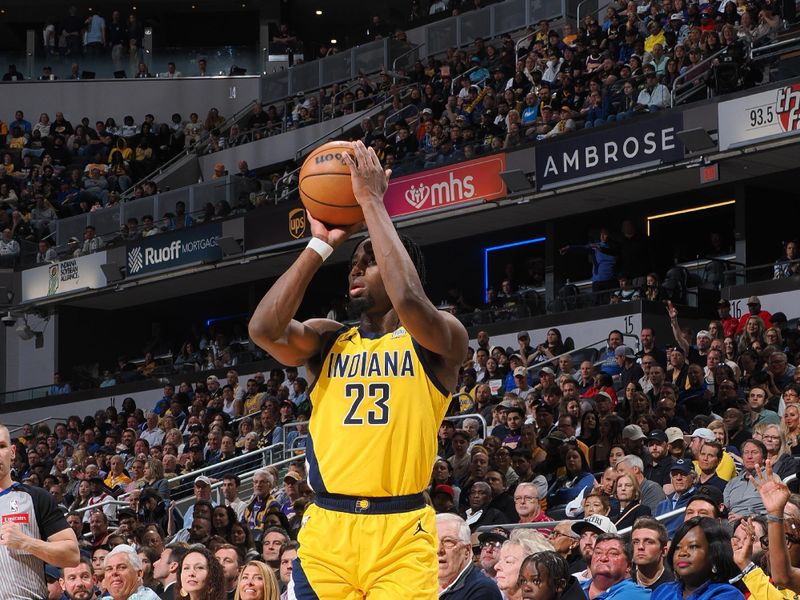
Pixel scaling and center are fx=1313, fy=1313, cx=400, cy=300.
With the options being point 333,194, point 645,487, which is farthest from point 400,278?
point 645,487

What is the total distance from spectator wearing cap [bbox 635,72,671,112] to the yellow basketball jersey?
14.4 meters

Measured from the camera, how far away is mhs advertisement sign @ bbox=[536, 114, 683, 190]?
59.1 feet

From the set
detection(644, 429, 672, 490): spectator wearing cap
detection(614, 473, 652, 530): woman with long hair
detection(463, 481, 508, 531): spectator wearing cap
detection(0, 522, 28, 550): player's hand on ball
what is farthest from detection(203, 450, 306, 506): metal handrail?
detection(0, 522, 28, 550): player's hand on ball

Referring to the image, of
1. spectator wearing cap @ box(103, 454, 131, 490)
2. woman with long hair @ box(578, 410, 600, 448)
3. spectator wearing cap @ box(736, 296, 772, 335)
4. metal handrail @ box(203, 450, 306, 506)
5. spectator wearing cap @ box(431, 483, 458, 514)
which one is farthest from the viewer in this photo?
spectator wearing cap @ box(103, 454, 131, 490)

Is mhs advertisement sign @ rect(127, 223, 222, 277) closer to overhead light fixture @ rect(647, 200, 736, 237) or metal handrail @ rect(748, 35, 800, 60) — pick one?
overhead light fixture @ rect(647, 200, 736, 237)

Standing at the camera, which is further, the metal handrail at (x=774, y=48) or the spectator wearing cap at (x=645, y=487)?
the metal handrail at (x=774, y=48)

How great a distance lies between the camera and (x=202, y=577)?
7.59 metres

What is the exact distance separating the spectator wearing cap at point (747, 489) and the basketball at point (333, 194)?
5.37 meters

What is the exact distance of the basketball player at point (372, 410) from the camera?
14.4ft

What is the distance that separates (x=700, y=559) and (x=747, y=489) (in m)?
3.03

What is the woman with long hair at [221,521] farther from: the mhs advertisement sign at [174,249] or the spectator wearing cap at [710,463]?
the mhs advertisement sign at [174,249]

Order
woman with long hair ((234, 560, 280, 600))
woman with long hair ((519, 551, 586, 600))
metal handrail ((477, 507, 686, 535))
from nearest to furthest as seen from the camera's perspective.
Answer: woman with long hair ((519, 551, 586, 600))
woman with long hair ((234, 560, 280, 600))
metal handrail ((477, 507, 686, 535))

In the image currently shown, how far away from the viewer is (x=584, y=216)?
21.9 metres

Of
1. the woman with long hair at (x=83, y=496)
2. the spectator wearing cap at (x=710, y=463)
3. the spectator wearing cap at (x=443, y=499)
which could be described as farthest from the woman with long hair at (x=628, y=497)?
the woman with long hair at (x=83, y=496)
